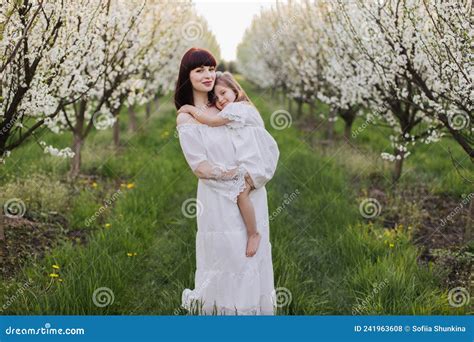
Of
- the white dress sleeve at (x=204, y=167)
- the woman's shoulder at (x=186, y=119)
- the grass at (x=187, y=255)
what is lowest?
the grass at (x=187, y=255)

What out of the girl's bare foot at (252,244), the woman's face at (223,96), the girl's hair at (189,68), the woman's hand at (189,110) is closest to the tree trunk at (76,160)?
the girl's hair at (189,68)

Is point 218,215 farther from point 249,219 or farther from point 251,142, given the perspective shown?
point 251,142

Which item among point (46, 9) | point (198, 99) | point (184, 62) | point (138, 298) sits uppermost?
point (46, 9)

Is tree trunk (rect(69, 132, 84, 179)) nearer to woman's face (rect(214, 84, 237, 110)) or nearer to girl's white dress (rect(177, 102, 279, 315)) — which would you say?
girl's white dress (rect(177, 102, 279, 315))

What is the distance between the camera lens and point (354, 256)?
4734 mm

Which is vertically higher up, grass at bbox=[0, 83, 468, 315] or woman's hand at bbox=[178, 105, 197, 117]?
woman's hand at bbox=[178, 105, 197, 117]

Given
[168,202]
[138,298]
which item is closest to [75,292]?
[138,298]

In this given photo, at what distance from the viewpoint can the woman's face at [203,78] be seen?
323 centimetres

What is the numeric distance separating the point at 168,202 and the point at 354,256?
2791 mm

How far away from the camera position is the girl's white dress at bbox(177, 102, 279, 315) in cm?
318

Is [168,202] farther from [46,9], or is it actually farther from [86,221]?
[46,9]

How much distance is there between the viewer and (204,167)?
10.4 feet

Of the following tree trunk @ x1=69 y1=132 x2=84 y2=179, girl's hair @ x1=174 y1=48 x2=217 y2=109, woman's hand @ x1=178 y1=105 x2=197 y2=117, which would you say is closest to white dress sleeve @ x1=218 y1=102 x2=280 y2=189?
woman's hand @ x1=178 y1=105 x2=197 y2=117

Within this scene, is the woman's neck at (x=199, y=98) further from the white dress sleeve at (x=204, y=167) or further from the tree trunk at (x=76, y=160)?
the tree trunk at (x=76, y=160)
